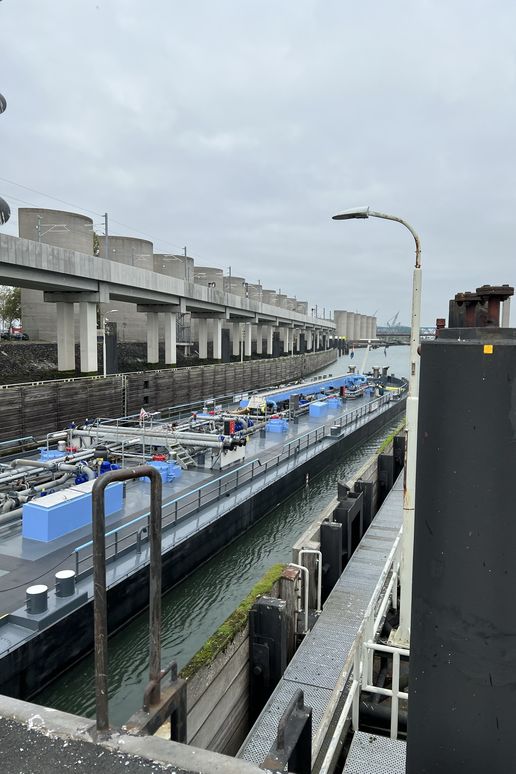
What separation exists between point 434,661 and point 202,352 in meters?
68.3

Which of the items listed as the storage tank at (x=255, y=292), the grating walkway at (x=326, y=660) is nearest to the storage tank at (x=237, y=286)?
the storage tank at (x=255, y=292)

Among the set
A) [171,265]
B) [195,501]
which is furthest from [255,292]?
[195,501]

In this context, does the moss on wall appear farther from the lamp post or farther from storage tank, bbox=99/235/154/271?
storage tank, bbox=99/235/154/271

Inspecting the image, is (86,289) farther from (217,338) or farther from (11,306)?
A: (11,306)

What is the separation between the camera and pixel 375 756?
6.00 m

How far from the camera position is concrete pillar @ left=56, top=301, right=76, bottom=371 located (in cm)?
3916

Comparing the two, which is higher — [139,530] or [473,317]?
[473,317]

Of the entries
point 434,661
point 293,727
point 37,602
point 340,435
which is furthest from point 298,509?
point 434,661

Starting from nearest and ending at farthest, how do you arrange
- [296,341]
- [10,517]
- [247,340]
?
[10,517] → [247,340] → [296,341]

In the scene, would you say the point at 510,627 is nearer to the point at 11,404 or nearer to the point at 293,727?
the point at 293,727

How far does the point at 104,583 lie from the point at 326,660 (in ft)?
24.0

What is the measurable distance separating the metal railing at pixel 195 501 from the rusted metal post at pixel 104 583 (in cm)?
846

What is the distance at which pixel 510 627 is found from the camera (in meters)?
2.87

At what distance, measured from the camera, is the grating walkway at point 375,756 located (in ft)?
18.9
